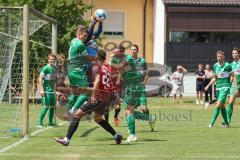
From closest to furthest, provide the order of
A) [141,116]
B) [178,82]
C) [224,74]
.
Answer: [141,116] < [224,74] < [178,82]

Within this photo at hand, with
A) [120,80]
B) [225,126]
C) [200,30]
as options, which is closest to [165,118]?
[225,126]

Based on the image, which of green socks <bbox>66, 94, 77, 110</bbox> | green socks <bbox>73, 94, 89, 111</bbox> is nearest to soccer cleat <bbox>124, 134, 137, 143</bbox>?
green socks <bbox>73, 94, 89, 111</bbox>

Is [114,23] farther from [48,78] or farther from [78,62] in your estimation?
[78,62]

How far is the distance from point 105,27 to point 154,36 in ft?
10.7

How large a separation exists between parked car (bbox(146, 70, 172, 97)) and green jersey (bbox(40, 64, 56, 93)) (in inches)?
878

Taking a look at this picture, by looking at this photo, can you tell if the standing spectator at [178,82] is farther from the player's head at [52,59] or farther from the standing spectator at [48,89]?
the player's head at [52,59]

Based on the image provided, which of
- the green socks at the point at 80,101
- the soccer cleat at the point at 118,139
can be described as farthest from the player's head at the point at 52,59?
the soccer cleat at the point at 118,139

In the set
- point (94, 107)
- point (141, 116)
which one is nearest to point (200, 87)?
point (141, 116)

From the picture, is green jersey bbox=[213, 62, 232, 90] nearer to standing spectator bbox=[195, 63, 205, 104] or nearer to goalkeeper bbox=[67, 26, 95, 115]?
goalkeeper bbox=[67, 26, 95, 115]

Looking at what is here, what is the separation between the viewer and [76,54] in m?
14.1

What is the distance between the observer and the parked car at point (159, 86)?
40656mm

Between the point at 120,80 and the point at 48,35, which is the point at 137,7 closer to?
the point at 48,35

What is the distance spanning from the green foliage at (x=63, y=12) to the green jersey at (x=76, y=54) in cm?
2121

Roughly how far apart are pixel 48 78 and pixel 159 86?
2295cm
